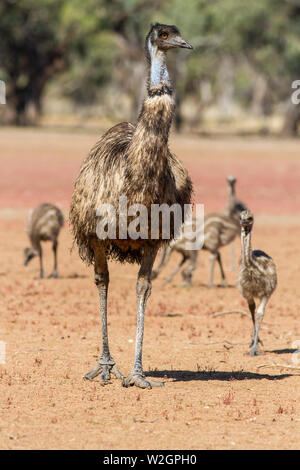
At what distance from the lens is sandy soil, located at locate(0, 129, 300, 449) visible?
→ 6.81 meters

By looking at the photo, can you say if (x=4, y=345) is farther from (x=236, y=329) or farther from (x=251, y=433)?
(x=251, y=433)

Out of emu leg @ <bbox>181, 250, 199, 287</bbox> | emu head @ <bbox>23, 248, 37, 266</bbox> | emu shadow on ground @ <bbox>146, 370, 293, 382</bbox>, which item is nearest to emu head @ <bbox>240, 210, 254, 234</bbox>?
emu shadow on ground @ <bbox>146, 370, 293, 382</bbox>

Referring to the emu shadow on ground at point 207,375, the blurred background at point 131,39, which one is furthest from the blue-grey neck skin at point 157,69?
the blurred background at point 131,39

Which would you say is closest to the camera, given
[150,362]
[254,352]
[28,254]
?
[150,362]

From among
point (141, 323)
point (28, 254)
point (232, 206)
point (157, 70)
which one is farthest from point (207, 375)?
point (232, 206)

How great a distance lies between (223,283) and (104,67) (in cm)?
5156

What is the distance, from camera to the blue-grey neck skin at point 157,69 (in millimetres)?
7691

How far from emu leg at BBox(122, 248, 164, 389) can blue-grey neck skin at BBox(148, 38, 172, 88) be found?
1.55 metres

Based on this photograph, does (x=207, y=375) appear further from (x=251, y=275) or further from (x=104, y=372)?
(x=251, y=275)

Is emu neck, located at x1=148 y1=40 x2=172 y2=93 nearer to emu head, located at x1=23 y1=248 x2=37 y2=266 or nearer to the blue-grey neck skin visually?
the blue-grey neck skin

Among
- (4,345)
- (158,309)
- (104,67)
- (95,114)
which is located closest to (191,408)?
(4,345)

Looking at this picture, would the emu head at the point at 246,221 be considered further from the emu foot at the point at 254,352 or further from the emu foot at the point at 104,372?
the emu foot at the point at 104,372

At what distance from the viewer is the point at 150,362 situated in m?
9.46

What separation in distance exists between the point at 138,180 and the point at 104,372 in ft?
6.24
